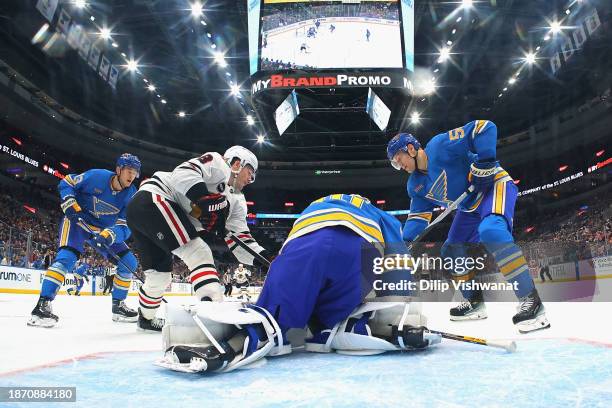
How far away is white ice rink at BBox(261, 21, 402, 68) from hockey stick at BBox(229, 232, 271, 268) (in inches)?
185

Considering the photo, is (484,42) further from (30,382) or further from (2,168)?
(2,168)

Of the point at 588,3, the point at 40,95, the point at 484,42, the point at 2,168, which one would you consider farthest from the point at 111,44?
the point at 588,3

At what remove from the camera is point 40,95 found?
1536 cm

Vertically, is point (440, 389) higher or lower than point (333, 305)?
lower

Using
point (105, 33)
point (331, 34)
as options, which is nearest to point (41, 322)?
point (331, 34)

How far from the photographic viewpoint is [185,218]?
2.65 m

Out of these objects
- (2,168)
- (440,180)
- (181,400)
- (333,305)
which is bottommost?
(181,400)

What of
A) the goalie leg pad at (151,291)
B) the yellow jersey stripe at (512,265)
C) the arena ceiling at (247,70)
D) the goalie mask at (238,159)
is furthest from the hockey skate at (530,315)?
the arena ceiling at (247,70)

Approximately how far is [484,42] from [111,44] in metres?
10.4

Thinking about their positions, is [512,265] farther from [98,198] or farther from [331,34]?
[331,34]

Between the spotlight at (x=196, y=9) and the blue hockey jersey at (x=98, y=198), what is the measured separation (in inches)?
314

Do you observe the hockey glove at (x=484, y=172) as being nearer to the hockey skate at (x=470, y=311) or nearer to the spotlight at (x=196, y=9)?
the hockey skate at (x=470, y=311)

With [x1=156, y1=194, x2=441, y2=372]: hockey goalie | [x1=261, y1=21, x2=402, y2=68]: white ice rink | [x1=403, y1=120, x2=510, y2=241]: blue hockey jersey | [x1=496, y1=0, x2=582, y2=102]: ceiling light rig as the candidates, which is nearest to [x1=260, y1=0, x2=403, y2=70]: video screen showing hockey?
[x1=261, y1=21, x2=402, y2=68]: white ice rink

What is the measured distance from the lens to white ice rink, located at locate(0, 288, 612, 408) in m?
0.98
